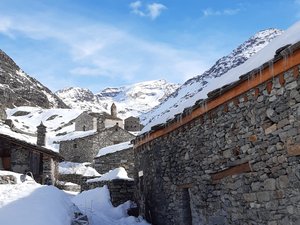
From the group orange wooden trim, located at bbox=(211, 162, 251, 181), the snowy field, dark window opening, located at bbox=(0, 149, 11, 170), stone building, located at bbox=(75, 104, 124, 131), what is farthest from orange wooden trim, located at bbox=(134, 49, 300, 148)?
stone building, located at bbox=(75, 104, 124, 131)

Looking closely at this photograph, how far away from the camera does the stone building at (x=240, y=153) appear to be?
19.3 feet

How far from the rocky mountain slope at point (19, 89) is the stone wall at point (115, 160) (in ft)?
160

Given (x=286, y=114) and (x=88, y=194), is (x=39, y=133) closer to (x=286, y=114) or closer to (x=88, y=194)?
(x=88, y=194)

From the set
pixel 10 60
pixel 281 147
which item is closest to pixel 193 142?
pixel 281 147

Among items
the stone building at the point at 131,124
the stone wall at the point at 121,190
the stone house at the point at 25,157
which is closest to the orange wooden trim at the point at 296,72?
the stone wall at the point at 121,190

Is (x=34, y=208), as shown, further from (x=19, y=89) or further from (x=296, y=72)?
(x=19, y=89)

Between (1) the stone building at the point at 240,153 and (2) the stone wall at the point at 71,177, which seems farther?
(2) the stone wall at the point at 71,177

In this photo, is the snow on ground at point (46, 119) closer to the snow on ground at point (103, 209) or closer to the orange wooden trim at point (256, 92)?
the snow on ground at point (103, 209)

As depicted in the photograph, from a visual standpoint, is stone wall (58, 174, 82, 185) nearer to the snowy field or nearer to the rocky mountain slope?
the snowy field

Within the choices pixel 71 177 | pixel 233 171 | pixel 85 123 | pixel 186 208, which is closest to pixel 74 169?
pixel 71 177

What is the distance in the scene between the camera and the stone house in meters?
16.3

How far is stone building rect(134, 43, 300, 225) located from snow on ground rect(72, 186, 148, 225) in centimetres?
221

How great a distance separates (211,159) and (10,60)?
87215mm

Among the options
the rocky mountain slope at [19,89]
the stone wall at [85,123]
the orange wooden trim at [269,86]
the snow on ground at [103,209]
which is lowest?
the snow on ground at [103,209]
